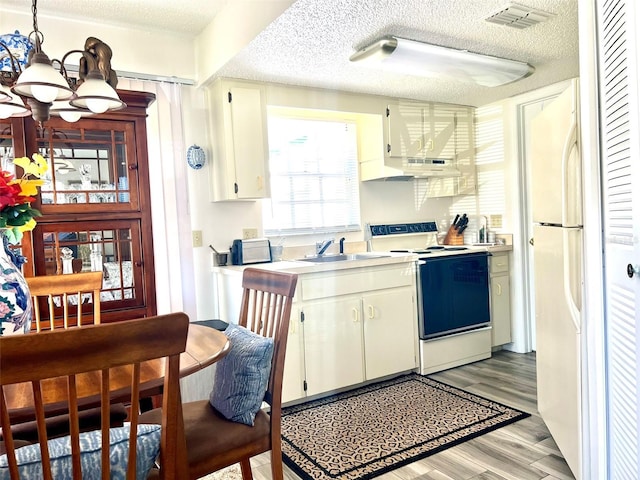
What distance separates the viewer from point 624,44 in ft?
4.22

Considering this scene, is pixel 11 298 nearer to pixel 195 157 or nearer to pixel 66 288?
pixel 66 288

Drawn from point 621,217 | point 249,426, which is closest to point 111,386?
point 249,426

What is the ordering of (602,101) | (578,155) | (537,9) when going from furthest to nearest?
(537,9), (578,155), (602,101)

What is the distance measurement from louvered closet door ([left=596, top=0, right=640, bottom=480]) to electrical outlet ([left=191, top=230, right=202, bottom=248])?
7.85 feet

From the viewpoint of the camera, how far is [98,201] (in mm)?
2736

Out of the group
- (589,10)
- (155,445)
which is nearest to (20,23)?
(155,445)

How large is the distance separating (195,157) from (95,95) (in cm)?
158

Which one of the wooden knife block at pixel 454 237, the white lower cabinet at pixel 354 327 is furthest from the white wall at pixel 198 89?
the wooden knife block at pixel 454 237

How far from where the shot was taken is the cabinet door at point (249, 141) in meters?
3.08

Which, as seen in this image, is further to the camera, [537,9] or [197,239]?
[197,239]

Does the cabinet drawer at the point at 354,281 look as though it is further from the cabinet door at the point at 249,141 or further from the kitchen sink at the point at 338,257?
the cabinet door at the point at 249,141

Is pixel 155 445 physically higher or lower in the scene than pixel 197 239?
lower

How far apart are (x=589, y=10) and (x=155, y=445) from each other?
74.1 inches

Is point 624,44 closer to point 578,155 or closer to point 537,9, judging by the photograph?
point 578,155
